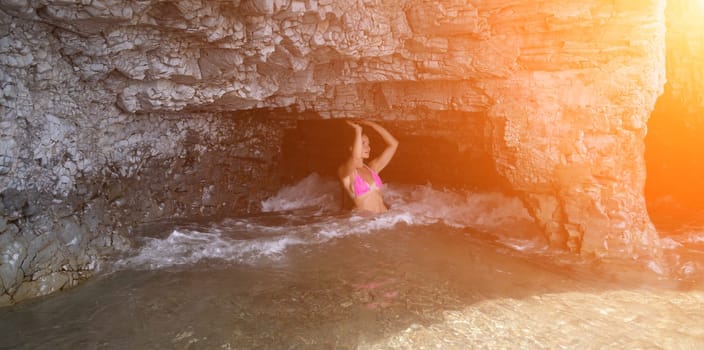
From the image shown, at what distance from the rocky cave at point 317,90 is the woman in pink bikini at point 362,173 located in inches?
19.3

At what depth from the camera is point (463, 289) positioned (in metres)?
4.33

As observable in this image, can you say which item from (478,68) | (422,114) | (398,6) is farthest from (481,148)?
(398,6)

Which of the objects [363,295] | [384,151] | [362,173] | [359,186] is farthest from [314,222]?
[363,295]

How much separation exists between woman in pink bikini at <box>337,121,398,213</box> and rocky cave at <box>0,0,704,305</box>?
0.49m

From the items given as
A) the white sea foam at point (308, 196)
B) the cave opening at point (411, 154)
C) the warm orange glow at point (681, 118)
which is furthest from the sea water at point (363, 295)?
the white sea foam at point (308, 196)

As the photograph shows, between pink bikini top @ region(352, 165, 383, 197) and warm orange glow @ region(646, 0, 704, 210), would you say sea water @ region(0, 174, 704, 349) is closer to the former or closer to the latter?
pink bikini top @ region(352, 165, 383, 197)

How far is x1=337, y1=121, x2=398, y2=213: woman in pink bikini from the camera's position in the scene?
659cm

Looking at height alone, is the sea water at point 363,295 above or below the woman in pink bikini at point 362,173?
below

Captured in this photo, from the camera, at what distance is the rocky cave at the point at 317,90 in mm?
4281

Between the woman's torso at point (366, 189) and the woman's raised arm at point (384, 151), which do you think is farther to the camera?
the woman's raised arm at point (384, 151)

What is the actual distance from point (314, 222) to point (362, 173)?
877mm

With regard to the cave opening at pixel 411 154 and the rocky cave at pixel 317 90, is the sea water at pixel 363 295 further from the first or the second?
the cave opening at pixel 411 154

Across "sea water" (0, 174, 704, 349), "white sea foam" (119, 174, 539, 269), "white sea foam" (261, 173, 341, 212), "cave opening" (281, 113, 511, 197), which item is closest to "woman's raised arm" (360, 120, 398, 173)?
"cave opening" (281, 113, 511, 197)

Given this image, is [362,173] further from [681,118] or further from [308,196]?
[681,118]
